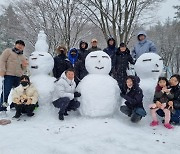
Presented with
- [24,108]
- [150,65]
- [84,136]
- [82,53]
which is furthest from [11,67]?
[150,65]

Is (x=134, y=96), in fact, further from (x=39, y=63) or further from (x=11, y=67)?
(x=11, y=67)

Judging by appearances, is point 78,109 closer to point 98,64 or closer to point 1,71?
point 98,64

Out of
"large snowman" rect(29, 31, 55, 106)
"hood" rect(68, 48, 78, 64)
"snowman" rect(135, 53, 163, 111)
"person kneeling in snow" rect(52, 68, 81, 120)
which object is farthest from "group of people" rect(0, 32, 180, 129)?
"hood" rect(68, 48, 78, 64)

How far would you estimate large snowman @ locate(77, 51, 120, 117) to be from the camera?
17.9ft

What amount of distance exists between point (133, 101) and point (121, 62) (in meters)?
1.38

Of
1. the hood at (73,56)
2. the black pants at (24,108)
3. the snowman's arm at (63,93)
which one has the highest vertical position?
the hood at (73,56)

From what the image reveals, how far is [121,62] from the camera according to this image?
253 inches

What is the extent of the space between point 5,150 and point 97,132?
1.59 meters

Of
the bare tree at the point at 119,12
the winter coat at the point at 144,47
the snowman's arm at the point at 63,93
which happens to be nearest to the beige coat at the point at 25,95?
the snowman's arm at the point at 63,93

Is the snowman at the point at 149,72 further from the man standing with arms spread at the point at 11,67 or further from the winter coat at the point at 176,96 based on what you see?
the man standing with arms spread at the point at 11,67

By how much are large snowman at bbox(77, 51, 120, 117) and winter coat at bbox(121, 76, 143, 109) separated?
0.28 meters

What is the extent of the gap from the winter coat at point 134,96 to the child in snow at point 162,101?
0.30 m

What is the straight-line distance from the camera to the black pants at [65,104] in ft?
17.9

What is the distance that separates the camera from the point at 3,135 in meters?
4.56
